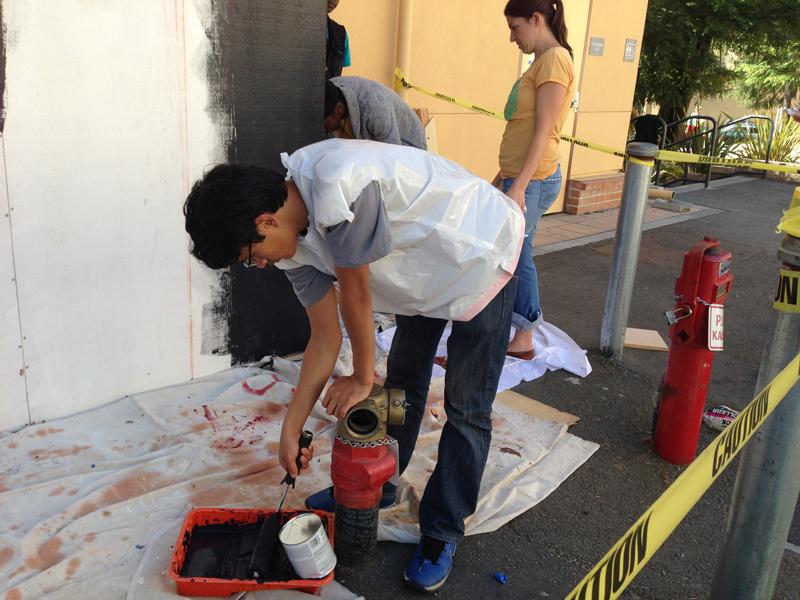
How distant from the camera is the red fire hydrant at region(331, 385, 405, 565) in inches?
87.5

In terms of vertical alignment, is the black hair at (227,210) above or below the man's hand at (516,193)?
above

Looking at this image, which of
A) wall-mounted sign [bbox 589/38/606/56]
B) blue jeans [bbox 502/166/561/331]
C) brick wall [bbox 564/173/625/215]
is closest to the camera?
blue jeans [bbox 502/166/561/331]

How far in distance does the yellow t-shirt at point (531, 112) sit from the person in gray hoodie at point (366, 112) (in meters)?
0.56

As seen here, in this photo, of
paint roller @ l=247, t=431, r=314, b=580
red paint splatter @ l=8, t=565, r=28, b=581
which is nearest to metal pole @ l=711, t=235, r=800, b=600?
paint roller @ l=247, t=431, r=314, b=580

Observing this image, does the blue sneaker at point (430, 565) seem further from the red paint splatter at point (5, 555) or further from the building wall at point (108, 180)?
the building wall at point (108, 180)

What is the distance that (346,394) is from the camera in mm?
2096

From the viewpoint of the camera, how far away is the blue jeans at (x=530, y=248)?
389 cm

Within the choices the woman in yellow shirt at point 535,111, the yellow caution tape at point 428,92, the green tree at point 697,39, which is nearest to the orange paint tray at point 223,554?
the woman in yellow shirt at point 535,111

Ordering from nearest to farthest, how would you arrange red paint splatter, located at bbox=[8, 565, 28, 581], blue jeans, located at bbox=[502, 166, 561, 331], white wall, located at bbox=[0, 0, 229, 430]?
1. red paint splatter, located at bbox=[8, 565, 28, 581]
2. white wall, located at bbox=[0, 0, 229, 430]
3. blue jeans, located at bbox=[502, 166, 561, 331]

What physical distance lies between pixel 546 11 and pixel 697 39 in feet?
42.8

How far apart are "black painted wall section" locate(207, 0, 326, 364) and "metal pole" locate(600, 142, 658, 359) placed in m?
1.70

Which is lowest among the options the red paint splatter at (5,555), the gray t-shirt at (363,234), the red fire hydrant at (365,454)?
the red paint splatter at (5,555)

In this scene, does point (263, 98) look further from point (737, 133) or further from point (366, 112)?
point (737, 133)

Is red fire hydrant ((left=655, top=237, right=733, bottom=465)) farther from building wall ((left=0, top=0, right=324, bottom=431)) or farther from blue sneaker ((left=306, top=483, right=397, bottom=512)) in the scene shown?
building wall ((left=0, top=0, right=324, bottom=431))
